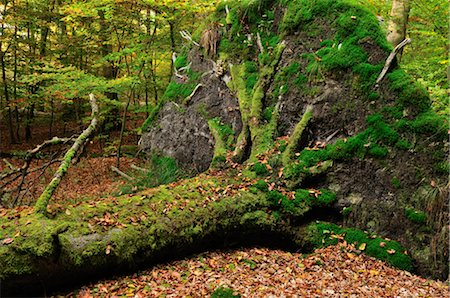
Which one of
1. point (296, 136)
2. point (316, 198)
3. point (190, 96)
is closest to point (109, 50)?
point (190, 96)

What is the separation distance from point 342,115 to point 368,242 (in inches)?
101

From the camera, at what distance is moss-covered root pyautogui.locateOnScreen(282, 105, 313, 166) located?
22.5 ft

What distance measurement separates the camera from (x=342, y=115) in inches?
268

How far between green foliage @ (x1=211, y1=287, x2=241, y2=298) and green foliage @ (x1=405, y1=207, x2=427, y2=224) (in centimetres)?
358

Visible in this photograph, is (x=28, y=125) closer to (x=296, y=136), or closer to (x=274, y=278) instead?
(x=296, y=136)

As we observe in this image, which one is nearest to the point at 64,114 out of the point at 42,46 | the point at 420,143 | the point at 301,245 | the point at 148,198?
the point at 42,46

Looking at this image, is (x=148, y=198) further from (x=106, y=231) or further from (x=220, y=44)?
(x=220, y=44)

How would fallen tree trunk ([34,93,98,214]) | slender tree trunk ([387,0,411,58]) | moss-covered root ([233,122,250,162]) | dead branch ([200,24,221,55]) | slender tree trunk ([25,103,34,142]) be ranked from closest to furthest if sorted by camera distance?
fallen tree trunk ([34,93,98,214]), moss-covered root ([233,122,250,162]), slender tree trunk ([387,0,411,58]), dead branch ([200,24,221,55]), slender tree trunk ([25,103,34,142])

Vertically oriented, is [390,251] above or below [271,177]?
below

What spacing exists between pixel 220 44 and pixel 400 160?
19.9 ft

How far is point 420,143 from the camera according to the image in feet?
19.7

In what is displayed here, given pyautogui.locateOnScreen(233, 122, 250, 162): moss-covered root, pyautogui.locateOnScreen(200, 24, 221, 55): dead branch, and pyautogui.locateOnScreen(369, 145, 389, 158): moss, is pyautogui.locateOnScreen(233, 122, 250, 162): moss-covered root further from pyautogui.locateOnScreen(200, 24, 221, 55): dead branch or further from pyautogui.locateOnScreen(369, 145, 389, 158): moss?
pyautogui.locateOnScreen(200, 24, 221, 55): dead branch

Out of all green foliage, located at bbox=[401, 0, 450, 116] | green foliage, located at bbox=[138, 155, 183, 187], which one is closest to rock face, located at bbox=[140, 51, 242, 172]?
green foliage, located at bbox=[138, 155, 183, 187]

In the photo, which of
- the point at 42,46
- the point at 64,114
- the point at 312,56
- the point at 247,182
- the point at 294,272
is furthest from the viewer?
the point at 64,114
